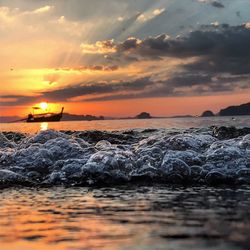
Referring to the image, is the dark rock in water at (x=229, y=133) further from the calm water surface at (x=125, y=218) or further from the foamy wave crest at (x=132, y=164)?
the calm water surface at (x=125, y=218)

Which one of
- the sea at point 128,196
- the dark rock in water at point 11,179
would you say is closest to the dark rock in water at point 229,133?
the sea at point 128,196

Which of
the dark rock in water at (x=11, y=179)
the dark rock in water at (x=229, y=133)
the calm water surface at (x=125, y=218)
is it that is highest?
the dark rock in water at (x=229, y=133)

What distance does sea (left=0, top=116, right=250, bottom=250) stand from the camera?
5.50m

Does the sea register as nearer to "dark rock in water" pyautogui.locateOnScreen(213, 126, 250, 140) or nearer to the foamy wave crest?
the foamy wave crest

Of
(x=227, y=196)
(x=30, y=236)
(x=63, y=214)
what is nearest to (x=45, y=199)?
(x=63, y=214)

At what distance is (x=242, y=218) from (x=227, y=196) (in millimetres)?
2001

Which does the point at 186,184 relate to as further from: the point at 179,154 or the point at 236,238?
the point at 236,238

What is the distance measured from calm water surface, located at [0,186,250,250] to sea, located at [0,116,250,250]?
1 cm

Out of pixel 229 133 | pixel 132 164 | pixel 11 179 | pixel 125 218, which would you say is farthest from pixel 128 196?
pixel 229 133

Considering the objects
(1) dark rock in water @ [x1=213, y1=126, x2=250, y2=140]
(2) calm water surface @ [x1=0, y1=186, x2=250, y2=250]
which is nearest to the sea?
(2) calm water surface @ [x1=0, y1=186, x2=250, y2=250]

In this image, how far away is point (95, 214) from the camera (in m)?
6.91

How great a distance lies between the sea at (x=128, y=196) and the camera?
217 inches

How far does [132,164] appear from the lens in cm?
1142

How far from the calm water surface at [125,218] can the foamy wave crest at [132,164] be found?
116 cm
